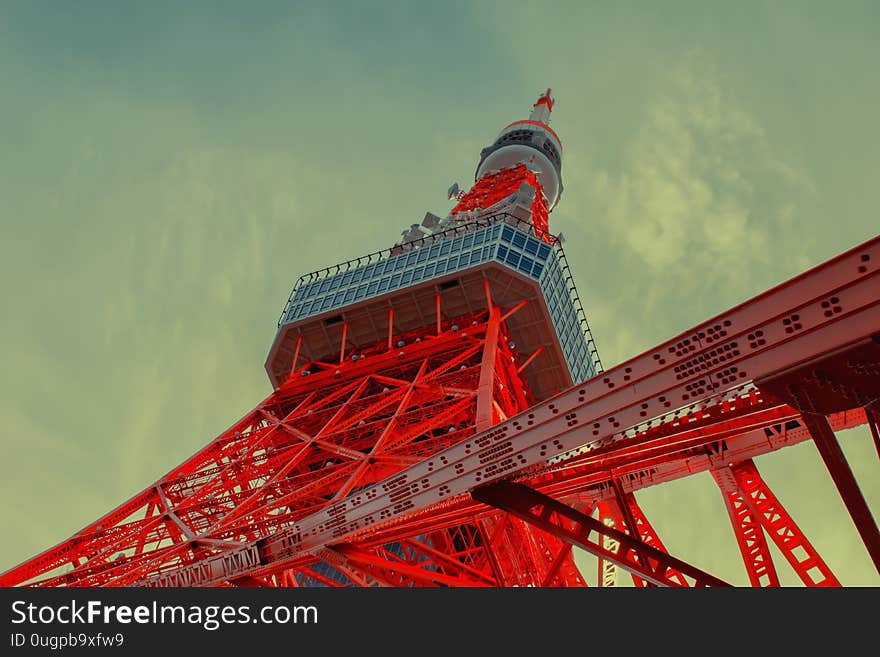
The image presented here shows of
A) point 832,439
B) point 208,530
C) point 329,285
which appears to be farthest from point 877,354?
point 329,285

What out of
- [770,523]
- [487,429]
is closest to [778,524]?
[770,523]

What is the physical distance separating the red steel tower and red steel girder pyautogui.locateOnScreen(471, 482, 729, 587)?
0.04m

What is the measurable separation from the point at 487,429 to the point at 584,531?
2.44 metres

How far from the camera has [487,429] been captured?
1619cm

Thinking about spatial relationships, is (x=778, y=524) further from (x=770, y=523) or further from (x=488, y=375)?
(x=488, y=375)

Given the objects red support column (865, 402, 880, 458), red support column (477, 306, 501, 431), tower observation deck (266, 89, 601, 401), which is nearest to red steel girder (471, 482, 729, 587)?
red support column (477, 306, 501, 431)

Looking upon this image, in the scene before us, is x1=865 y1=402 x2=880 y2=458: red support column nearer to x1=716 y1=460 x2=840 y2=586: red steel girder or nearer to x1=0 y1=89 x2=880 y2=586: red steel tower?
x1=0 y1=89 x2=880 y2=586: red steel tower

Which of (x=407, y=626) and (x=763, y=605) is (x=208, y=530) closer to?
(x=407, y=626)

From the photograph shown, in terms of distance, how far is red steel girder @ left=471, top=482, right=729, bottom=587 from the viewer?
15828mm

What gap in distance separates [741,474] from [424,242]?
27688 millimetres

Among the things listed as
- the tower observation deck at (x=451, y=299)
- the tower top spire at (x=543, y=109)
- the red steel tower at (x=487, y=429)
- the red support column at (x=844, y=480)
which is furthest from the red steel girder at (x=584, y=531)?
the tower top spire at (x=543, y=109)

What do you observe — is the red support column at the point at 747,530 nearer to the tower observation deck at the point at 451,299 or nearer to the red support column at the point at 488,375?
the red support column at the point at 488,375

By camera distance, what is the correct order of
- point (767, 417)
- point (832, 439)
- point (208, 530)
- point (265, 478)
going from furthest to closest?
point (265, 478), point (208, 530), point (767, 417), point (832, 439)

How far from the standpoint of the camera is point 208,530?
2680cm
